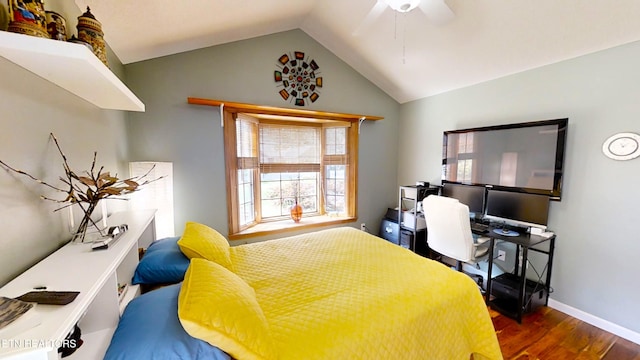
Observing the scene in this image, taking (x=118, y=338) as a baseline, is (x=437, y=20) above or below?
above

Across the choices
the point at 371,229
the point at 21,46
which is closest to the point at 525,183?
the point at 371,229

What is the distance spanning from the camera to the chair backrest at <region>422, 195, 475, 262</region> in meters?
2.31

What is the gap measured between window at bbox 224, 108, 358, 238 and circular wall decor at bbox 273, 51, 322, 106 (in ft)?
0.88

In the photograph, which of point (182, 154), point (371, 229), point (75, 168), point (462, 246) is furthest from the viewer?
point (371, 229)

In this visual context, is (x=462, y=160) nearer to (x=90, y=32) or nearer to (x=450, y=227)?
(x=450, y=227)

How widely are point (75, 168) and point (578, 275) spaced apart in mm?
3838

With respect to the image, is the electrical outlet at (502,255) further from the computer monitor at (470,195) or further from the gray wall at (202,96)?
the gray wall at (202,96)

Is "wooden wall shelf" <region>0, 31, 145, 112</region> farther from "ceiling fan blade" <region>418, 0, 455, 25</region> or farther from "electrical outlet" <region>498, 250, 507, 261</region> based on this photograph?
"electrical outlet" <region>498, 250, 507, 261</region>

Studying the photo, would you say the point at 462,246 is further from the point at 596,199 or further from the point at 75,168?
the point at 75,168

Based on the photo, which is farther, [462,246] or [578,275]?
[462,246]

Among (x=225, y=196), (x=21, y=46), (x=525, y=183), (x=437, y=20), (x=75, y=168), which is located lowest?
(x=225, y=196)

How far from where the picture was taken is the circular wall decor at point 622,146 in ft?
6.08

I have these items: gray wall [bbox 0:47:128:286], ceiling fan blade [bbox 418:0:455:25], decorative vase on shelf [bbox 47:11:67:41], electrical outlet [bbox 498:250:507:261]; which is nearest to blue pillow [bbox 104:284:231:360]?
gray wall [bbox 0:47:128:286]

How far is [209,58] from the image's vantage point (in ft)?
8.49
